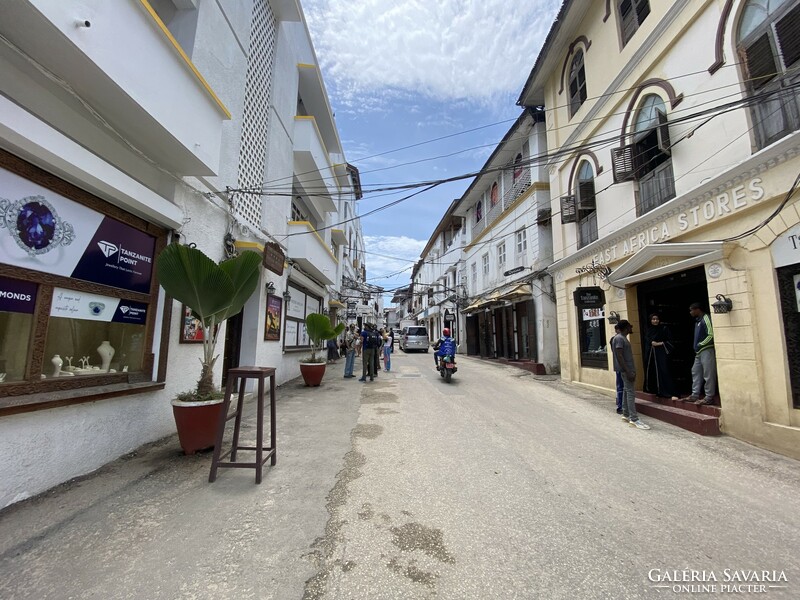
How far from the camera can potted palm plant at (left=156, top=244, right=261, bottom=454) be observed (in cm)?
377

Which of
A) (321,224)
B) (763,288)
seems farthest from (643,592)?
(321,224)

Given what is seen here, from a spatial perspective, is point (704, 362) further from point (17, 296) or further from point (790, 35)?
point (17, 296)

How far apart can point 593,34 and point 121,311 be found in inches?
474

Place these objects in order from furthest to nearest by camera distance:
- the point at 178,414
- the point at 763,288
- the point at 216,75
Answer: the point at 216,75, the point at 763,288, the point at 178,414

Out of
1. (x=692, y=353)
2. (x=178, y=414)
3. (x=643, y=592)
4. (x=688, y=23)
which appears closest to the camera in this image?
(x=643, y=592)

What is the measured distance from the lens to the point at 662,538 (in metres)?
2.61

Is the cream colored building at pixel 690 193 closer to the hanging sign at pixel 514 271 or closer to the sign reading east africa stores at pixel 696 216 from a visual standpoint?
the sign reading east africa stores at pixel 696 216

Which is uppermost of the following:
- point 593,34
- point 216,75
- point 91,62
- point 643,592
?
point 593,34

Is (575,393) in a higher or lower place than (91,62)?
lower

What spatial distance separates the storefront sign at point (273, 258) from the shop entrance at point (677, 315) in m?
8.12

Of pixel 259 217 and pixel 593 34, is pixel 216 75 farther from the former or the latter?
pixel 593 34

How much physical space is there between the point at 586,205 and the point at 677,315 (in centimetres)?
359

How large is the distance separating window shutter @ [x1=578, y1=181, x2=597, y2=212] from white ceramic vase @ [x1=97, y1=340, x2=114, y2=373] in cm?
1045

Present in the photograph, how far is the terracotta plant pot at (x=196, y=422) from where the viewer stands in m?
3.92
